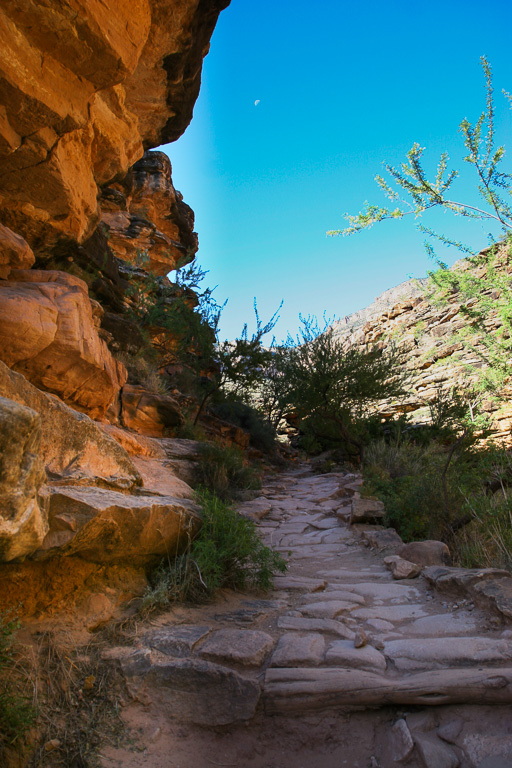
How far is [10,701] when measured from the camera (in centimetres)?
179

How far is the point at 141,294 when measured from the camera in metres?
12.2

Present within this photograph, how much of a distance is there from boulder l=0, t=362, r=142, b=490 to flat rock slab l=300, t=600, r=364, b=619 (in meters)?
1.77

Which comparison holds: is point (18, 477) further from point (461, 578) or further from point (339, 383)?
point (339, 383)

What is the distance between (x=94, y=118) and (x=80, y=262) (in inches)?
118

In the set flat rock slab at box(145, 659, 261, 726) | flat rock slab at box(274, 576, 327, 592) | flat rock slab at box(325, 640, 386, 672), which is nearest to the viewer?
flat rock slab at box(145, 659, 261, 726)

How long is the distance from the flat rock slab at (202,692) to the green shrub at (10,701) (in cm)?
64

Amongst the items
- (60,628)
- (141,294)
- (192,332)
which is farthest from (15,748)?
(141,294)

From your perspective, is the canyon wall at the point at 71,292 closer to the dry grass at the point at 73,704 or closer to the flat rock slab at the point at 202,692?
the dry grass at the point at 73,704

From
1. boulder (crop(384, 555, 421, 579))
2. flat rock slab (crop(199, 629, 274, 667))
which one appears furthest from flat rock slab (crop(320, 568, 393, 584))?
flat rock slab (crop(199, 629, 274, 667))

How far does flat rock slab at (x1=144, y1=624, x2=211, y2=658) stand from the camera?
2451 mm

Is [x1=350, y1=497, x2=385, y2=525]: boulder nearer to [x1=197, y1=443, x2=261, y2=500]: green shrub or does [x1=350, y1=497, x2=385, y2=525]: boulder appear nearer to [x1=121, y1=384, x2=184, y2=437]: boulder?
[x1=197, y1=443, x2=261, y2=500]: green shrub

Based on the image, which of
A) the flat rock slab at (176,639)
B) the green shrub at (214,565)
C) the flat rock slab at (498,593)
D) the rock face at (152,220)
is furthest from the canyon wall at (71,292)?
the rock face at (152,220)

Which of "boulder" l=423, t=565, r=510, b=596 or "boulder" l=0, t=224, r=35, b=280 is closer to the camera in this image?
"boulder" l=423, t=565, r=510, b=596

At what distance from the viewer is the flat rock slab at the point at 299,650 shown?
7.91 ft
